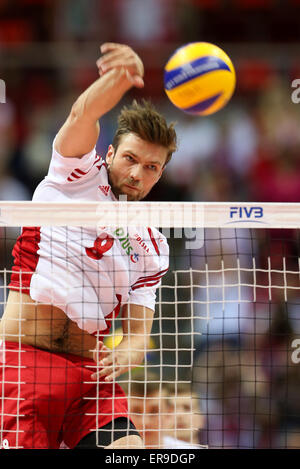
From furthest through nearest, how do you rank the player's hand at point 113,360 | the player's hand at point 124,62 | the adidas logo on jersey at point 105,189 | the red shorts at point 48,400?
1. the adidas logo on jersey at point 105,189
2. the player's hand at point 113,360
3. the red shorts at point 48,400
4. the player's hand at point 124,62

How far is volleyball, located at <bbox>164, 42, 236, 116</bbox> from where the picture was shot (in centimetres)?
439

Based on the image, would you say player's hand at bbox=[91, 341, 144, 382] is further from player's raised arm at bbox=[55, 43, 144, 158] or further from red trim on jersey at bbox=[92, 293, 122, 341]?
player's raised arm at bbox=[55, 43, 144, 158]

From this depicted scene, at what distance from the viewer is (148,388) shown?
6414 millimetres

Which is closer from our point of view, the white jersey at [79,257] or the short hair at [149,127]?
the white jersey at [79,257]

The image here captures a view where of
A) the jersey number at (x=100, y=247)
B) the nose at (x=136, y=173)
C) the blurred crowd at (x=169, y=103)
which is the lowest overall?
the jersey number at (x=100, y=247)

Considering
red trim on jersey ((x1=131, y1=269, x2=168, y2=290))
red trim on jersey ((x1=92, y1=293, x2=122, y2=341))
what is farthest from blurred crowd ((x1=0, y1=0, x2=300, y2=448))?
red trim on jersey ((x1=92, y1=293, x2=122, y2=341))

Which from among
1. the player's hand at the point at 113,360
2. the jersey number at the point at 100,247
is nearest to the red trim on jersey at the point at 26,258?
the jersey number at the point at 100,247

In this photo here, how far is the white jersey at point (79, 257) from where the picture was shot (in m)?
4.21

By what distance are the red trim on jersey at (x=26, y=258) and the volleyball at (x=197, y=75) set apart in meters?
1.22

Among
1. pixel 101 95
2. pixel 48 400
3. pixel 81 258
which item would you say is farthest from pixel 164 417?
pixel 101 95

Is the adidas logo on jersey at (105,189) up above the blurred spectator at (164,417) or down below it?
above

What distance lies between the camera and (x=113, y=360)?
4.28m

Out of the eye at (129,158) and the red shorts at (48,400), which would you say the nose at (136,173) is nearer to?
the eye at (129,158)

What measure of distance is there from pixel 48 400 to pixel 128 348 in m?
0.60
